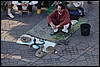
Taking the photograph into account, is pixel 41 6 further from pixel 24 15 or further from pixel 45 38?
pixel 45 38

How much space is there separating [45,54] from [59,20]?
1.30 metres

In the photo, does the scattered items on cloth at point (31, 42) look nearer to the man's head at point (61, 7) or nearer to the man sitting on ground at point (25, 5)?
the man's head at point (61, 7)

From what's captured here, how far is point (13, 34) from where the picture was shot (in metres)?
10.0

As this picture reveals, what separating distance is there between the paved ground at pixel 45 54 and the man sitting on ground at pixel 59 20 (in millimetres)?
392

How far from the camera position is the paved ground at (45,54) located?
8750 millimetres

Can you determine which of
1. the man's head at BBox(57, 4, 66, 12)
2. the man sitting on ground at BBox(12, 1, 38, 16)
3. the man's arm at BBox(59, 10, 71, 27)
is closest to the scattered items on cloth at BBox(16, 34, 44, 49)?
the man's arm at BBox(59, 10, 71, 27)

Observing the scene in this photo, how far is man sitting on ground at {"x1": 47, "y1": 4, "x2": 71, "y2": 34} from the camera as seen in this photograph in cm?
978

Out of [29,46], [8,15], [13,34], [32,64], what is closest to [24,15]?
[8,15]

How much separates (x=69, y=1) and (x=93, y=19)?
37.5 inches

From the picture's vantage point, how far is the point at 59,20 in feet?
32.6

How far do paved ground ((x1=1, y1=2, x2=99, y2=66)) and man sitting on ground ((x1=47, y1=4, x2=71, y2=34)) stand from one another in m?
0.39

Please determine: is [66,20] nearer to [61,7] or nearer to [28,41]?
[61,7]

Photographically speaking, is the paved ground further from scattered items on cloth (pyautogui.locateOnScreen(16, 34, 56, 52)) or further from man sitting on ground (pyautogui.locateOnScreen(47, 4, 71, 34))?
man sitting on ground (pyautogui.locateOnScreen(47, 4, 71, 34))

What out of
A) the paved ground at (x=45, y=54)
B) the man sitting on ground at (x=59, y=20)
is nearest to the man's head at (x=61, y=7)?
the man sitting on ground at (x=59, y=20)
